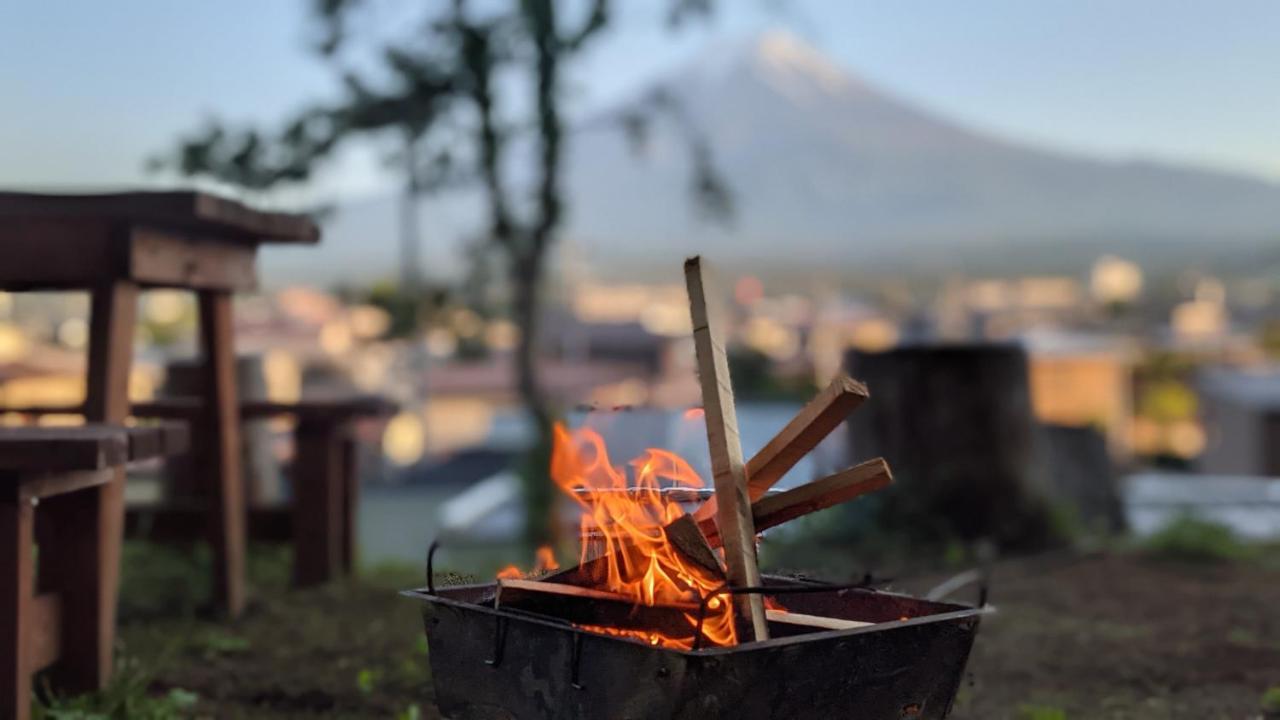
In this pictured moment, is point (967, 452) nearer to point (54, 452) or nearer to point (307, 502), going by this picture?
point (307, 502)

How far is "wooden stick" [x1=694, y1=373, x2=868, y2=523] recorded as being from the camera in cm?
218

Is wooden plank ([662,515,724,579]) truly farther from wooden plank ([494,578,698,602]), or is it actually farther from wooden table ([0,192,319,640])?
wooden table ([0,192,319,640])

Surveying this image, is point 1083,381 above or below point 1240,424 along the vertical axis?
above

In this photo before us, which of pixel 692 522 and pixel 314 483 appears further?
pixel 314 483

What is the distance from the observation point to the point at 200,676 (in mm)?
3887

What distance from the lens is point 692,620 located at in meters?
2.29

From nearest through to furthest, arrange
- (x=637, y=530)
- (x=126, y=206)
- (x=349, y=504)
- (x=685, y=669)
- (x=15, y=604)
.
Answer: (x=685, y=669) < (x=637, y=530) < (x=15, y=604) < (x=126, y=206) < (x=349, y=504)

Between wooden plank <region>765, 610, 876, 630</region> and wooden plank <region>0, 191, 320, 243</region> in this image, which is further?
wooden plank <region>0, 191, 320, 243</region>

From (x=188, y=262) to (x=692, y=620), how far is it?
2596 millimetres

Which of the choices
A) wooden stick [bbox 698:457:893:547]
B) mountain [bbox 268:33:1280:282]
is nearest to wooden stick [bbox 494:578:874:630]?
wooden stick [bbox 698:457:893:547]

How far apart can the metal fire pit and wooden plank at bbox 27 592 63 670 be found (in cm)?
144

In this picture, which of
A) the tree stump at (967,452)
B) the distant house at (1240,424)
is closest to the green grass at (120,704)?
the tree stump at (967,452)

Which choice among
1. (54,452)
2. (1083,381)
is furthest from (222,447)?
(1083,381)

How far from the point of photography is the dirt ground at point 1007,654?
12.0 feet
